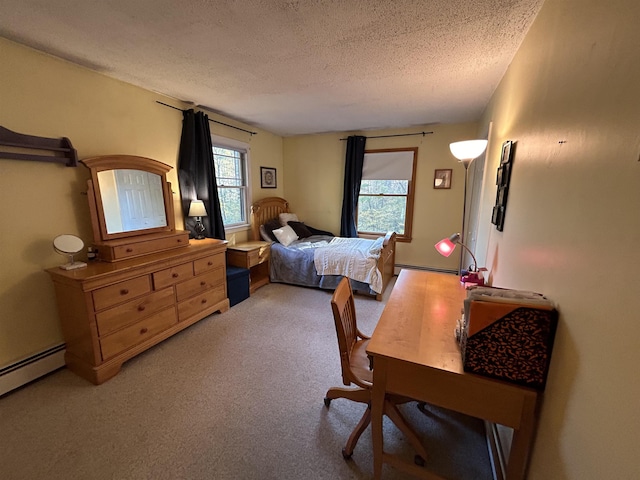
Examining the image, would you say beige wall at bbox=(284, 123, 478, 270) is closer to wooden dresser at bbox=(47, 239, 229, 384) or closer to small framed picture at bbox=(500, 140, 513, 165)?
small framed picture at bbox=(500, 140, 513, 165)

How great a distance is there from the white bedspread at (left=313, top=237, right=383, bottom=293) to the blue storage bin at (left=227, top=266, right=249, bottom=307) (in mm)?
957

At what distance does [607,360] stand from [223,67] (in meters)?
2.67

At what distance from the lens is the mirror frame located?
2148 millimetres

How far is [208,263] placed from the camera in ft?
9.16

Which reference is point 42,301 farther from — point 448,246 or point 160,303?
point 448,246

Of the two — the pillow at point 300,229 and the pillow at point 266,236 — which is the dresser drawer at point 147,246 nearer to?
the pillow at point 266,236

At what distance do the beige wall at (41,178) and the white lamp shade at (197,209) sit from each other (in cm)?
83

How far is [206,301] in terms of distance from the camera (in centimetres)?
280

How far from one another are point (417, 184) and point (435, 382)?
12.2ft

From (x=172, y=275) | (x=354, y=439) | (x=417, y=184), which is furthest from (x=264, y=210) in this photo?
(x=354, y=439)

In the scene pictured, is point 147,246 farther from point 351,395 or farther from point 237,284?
point 351,395

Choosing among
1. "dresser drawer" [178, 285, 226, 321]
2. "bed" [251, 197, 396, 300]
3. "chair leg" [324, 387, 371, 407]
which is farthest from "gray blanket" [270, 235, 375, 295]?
"chair leg" [324, 387, 371, 407]

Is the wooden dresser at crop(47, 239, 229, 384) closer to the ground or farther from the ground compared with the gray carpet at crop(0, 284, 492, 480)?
farther from the ground

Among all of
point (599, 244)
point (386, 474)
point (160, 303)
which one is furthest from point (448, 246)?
point (160, 303)
